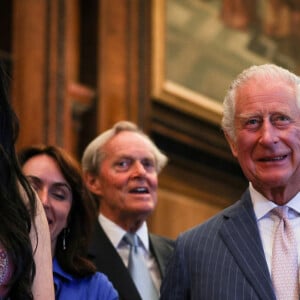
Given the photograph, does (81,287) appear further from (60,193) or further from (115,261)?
(115,261)

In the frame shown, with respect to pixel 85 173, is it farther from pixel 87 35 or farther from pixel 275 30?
pixel 275 30

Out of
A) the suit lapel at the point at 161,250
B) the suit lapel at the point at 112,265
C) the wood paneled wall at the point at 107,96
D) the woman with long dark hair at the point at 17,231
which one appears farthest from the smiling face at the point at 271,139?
the wood paneled wall at the point at 107,96

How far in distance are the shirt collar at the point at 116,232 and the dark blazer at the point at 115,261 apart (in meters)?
0.04

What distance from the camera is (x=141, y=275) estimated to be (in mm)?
3730

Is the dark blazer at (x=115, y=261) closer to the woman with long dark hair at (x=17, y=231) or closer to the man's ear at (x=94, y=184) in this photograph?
the man's ear at (x=94, y=184)

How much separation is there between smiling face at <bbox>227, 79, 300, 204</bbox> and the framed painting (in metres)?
4.58

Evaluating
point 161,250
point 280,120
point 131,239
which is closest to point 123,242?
point 131,239

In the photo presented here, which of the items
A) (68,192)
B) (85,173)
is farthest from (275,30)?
(68,192)

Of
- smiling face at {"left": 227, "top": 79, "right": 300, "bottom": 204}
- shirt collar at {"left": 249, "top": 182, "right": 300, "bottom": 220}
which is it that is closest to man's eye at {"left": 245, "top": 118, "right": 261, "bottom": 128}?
smiling face at {"left": 227, "top": 79, "right": 300, "bottom": 204}

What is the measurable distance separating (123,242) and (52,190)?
1.96 feet

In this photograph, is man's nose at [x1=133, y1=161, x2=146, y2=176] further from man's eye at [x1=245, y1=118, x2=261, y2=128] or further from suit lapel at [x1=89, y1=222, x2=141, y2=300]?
man's eye at [x1=245, y1=118, x2=261, y2=128]

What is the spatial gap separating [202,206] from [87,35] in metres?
1.99

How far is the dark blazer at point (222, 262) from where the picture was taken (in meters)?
2.72

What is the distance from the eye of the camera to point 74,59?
6.84 metres
